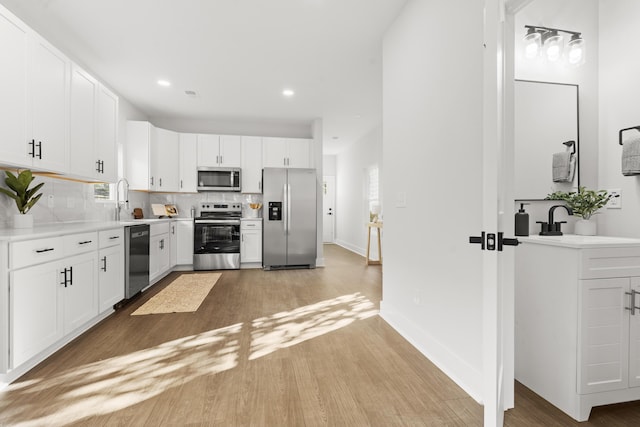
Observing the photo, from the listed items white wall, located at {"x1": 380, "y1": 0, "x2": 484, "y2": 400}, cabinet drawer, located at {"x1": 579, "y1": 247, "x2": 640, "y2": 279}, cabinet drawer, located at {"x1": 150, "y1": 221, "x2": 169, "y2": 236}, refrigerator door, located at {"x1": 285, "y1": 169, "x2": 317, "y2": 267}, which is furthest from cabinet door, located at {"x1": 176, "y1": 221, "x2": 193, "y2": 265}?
cabinet drawer, located at {"x1": 579, "y1": 247, "x2": 640, "y2": 279}

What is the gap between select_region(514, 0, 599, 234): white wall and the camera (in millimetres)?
2148

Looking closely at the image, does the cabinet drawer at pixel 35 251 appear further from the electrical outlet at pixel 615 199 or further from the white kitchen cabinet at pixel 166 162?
the electrical outlet at pixel 615 199

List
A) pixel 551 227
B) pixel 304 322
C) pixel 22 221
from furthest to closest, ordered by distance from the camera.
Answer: pixel 304 322
pixel 22 221
pixel 551 227

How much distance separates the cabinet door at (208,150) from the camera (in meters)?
5.62

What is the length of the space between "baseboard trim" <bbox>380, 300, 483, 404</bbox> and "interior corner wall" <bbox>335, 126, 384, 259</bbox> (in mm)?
3842

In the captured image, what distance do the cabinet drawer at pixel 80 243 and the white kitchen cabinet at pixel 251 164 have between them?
3.18 metres

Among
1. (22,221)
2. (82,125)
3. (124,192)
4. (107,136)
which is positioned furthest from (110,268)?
(124,192)

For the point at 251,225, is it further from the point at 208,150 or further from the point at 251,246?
the point at 208,150

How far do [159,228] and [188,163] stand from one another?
Answer: 1.51 meters

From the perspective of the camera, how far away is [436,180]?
2191mm

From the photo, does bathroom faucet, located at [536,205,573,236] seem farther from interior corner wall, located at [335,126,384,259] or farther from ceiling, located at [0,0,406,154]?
interior corner wall, located at [335,126,384,259]

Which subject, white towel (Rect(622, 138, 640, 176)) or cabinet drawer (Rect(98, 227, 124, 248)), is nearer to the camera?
white towel (Rect(622, 138, 640, 176))

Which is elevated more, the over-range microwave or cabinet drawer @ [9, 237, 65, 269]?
the over-range microwave

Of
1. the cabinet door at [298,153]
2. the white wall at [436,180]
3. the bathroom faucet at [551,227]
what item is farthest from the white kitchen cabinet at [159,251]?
the bathroom faucet at [551,227]
